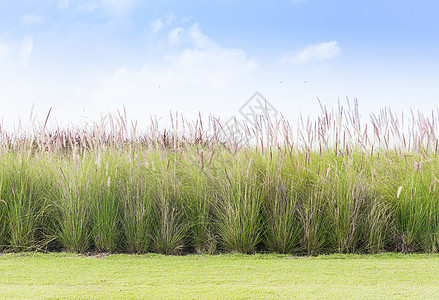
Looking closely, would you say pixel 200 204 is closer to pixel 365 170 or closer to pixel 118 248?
pixel 118 248

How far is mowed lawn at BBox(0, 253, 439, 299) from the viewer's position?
249cm

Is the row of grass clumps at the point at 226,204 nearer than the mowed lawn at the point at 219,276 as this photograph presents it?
No

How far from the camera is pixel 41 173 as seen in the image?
4133mm

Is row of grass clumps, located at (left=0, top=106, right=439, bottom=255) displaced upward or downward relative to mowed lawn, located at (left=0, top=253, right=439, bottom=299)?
upward

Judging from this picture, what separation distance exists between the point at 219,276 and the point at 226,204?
0.86 metres

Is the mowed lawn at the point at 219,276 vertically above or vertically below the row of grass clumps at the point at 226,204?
below

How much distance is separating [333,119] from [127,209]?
7.42ft

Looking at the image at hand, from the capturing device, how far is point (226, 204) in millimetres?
3609

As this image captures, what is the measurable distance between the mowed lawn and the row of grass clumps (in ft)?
0.66

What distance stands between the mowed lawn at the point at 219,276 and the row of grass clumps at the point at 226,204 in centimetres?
20

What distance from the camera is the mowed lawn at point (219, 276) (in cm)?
249

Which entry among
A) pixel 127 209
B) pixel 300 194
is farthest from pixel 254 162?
pixel 127 209

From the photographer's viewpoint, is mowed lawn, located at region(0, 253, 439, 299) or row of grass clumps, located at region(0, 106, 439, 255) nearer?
mowed lawn, located at region(0, 253, 439, 299)

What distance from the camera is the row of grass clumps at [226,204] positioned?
362cm
